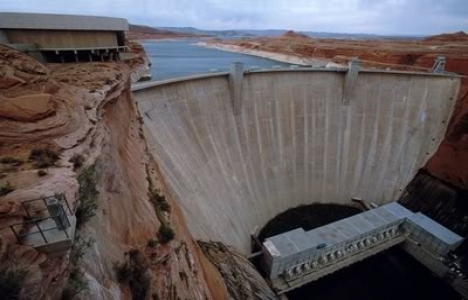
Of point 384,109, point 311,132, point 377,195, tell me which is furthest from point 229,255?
point 384,109

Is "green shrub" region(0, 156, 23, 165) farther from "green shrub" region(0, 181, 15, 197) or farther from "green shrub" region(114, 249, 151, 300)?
"green shrub" region(114, 249, 151, 300)

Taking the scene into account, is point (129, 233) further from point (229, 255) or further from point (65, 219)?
point (229, 255)

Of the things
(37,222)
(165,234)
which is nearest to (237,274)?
(165,234)

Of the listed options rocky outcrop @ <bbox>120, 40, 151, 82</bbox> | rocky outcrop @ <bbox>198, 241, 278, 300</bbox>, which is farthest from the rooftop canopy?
rocky outcrop @ <bbox>198, 241, 278, 300</bbox>

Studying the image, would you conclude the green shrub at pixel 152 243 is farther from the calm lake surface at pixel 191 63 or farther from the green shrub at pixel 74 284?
the calm lake surface at pixel 191 63

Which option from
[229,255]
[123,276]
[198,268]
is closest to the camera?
[123,276]

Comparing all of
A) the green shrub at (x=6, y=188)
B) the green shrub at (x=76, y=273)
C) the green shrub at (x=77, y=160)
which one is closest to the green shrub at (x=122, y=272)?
the green shrub at (x=76, y=273)
